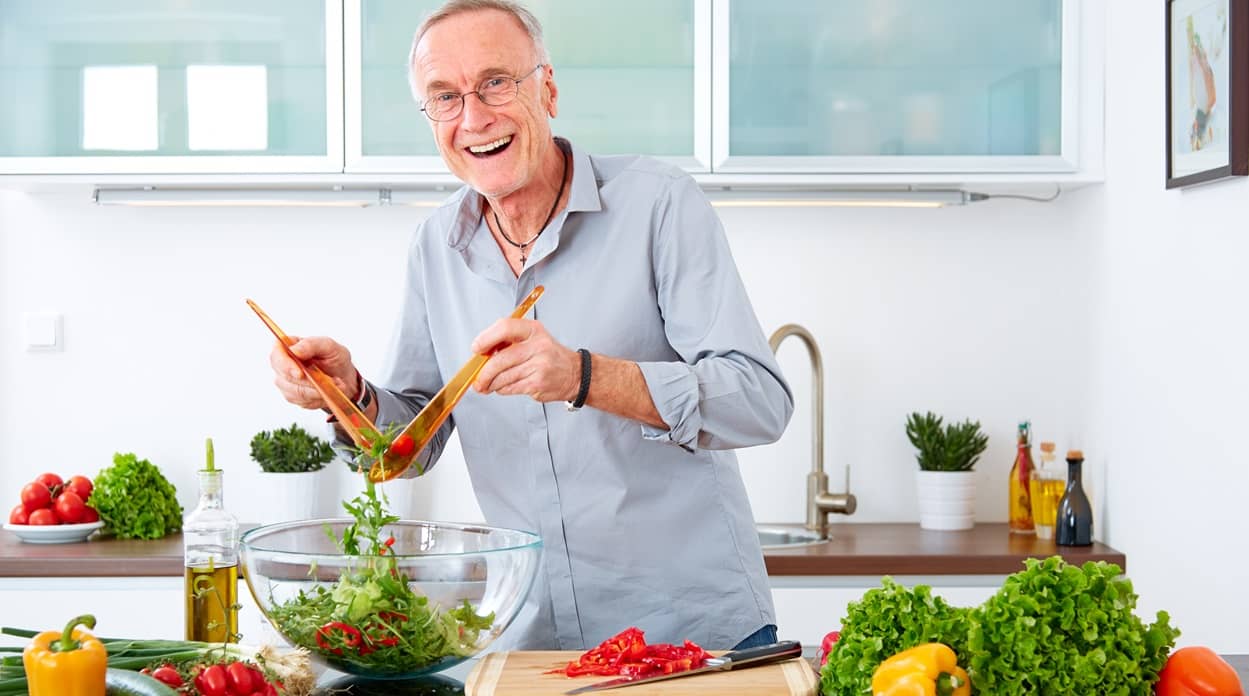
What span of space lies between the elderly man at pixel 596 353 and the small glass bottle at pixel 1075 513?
121 centimetres

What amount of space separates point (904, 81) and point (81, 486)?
1993 millimetres

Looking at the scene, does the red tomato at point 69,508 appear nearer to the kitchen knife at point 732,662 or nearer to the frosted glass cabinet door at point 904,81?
the frosted glass cabinet door at point 904,81

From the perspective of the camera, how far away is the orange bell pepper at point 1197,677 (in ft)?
3.96

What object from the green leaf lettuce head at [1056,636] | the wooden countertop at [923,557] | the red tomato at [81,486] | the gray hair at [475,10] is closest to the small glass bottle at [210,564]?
the gray hair at [475,10]

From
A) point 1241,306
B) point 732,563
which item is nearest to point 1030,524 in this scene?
point 1241,306

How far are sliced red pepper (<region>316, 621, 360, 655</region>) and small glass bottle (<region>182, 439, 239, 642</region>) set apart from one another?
199mm

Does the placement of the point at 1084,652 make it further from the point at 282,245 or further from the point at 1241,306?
the point at 282,245

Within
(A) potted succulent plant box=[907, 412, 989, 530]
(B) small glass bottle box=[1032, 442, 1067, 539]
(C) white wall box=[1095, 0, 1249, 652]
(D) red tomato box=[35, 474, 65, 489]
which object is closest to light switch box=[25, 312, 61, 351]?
(D) red tomato box=[35, 474, 65, 489]

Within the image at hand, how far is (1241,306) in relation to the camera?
2131 millimetres

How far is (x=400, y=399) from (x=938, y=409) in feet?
5.50

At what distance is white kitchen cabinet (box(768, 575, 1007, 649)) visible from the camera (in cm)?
268

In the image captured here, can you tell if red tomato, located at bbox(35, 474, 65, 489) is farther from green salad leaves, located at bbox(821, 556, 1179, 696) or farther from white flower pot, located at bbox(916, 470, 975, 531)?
green salad leaves, located at bbox(821, 556, 1179, 696)

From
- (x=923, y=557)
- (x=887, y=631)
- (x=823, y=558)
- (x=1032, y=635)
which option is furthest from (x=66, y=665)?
(x=923, y=557)

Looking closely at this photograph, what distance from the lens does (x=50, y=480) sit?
2.91 metres
